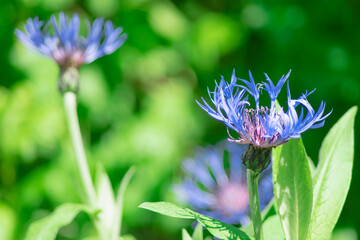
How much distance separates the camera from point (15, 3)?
1650 mm

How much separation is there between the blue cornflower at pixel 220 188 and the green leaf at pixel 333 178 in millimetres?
226

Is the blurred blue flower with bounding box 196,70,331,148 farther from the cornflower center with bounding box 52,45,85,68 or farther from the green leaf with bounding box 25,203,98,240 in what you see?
the cornflower center with bounding box 52,45,85,68

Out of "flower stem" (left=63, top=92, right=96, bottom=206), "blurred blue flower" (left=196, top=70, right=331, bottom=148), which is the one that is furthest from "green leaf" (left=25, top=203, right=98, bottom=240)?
"blurred blue flower" (left=196, top=70, right=331, bottom=148)

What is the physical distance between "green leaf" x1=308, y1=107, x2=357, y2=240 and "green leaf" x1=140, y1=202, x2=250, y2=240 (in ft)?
0.19

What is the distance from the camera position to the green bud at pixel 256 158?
0.34 meters

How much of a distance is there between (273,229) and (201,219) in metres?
0.11

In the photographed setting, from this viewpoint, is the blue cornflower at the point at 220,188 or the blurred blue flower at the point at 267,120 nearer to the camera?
the blurred blue flower at the point at 267,120

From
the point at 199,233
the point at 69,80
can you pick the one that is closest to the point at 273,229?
the point at 199,233

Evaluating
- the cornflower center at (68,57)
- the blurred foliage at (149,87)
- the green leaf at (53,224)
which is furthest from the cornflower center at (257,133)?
the blurred foliage at (149,87)

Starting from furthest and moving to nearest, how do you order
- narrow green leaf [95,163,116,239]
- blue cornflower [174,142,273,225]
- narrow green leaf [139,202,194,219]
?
blue cornflower [174,142,273,225]
narrow green leaf [95,163,116,239]
narrow green leaf [139,202,194,219]

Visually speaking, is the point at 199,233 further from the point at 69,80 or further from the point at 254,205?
the point at 69,80

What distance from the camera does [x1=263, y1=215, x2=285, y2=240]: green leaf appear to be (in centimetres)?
40

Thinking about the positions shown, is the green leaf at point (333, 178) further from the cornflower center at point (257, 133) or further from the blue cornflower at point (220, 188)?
the blue cornflower at point (220, 188)

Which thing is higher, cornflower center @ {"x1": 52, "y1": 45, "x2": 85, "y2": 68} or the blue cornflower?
cornflower center @ {"x1": 52, "y1": 45, "x2": 85, "y2": 68}
